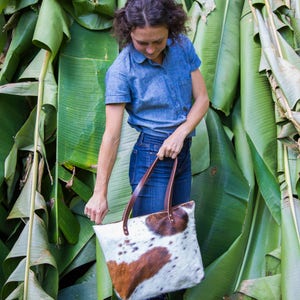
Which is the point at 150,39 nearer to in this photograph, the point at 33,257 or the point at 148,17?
the point at 148,17

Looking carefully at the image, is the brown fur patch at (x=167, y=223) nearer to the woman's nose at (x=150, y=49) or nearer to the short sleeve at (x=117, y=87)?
the short sleeve at (x=117, y=87)

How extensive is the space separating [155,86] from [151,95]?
0.03m

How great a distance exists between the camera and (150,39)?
141cm

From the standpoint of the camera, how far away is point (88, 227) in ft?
6.69

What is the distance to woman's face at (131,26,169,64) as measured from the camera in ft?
4.58

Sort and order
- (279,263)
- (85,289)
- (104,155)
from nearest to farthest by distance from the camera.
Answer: (104,155) → (279,263) → (85,289)

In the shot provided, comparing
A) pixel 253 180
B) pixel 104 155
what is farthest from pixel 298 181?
pixel 104 155

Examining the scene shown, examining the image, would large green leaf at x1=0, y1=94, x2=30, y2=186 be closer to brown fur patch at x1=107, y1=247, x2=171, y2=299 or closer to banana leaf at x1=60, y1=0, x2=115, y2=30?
banana leaf at x1=60, y1=0, x2=115, y2=30

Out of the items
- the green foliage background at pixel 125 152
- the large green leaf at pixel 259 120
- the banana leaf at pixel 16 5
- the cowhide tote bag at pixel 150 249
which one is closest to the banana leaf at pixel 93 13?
the green foliage background at pixel 125 152

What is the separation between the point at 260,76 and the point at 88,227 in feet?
2.71

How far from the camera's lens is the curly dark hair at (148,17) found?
1384 millimetres

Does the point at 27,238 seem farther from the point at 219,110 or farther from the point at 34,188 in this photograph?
the point at 219,110

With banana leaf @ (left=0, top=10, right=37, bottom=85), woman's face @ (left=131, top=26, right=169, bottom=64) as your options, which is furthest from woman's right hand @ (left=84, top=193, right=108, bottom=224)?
banana leaf @ (left=0, top=10, right=37, bottom=85)

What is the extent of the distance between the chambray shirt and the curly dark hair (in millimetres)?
49
